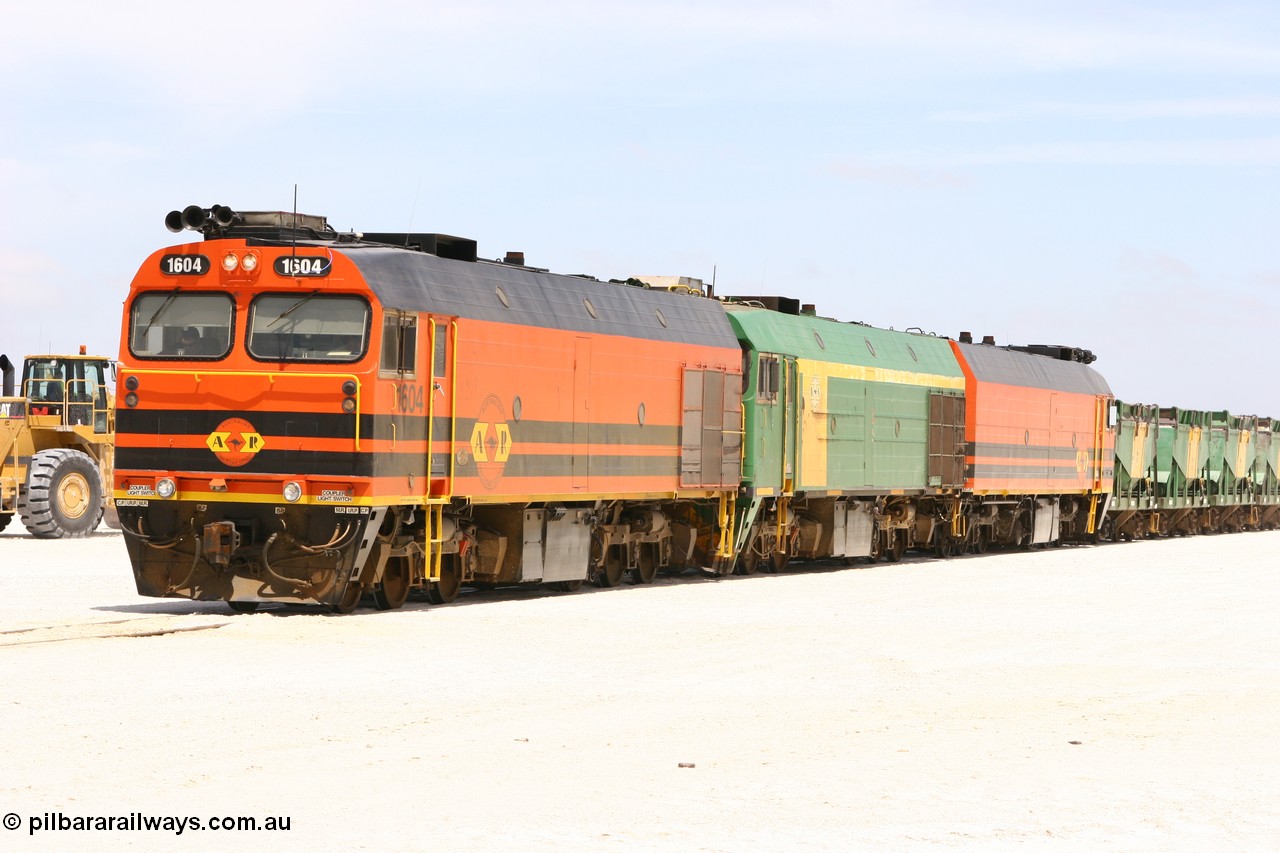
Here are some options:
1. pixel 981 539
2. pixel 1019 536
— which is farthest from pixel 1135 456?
pixel 981 539

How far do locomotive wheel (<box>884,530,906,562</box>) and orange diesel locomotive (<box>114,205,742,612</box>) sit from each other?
45.5 ft

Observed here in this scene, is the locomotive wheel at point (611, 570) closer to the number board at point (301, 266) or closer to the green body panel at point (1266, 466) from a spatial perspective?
the number board at point (301, 266)

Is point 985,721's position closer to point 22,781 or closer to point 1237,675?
point 1237,675

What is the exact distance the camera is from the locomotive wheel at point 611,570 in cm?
2648

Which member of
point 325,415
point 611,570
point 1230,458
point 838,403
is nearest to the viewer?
point 325,415

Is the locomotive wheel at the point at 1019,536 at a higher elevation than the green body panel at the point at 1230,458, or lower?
lower

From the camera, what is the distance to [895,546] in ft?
119

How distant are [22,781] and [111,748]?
1.18 m

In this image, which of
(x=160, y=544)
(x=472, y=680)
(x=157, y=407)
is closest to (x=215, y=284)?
(x=157, y=407)

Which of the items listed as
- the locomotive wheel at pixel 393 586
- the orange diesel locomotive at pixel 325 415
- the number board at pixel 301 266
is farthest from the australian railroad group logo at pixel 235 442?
the locomotive wheel at pixel 393 586

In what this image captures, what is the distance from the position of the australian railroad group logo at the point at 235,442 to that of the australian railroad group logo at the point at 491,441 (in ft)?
9.41

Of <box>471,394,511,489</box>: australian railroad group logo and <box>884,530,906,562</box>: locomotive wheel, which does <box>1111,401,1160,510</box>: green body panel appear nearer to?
<box>884,530,906,562</box>: locomotive wheel

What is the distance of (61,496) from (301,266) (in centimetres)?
1862

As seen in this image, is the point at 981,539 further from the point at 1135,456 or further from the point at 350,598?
the point at 350,598
